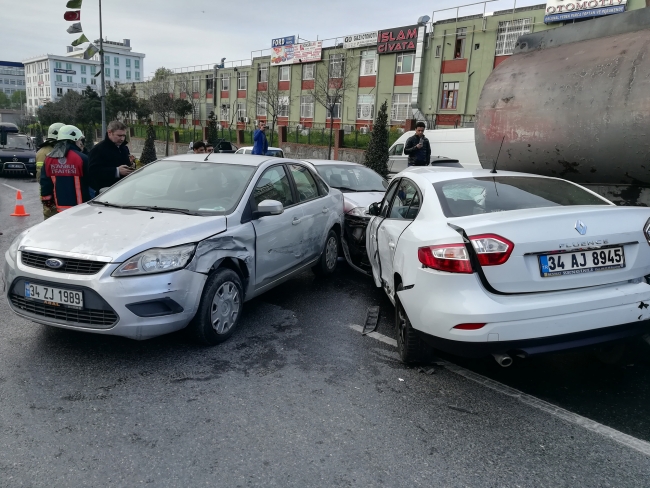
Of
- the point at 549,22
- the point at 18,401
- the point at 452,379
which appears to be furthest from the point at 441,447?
the point at 549,22

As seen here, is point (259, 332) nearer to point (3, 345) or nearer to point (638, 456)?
point (3, 345)

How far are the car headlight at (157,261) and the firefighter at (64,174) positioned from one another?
2780mm

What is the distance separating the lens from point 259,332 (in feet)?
15.3

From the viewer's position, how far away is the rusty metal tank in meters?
4.34

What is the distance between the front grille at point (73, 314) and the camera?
363 cm

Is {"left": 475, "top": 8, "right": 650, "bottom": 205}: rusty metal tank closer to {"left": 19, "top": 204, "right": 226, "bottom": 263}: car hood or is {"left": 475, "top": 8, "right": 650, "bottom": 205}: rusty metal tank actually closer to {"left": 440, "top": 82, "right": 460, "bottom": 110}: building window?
{"left": 19, "top": 204, "right": 226, "bottom": 263}: car hood

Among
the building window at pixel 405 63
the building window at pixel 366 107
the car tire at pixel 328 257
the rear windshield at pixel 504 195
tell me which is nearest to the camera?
the rear windshield at pixel 504 195

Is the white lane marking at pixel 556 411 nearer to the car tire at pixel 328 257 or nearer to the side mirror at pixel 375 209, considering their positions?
the side mirror at pixel 375 209

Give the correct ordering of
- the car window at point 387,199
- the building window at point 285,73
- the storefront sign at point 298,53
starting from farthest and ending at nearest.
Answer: the building window at point 285,73 < the storefront sign at point 298,53 < the car window at point 387,199

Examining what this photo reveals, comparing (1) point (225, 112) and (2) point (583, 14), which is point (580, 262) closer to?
(2) point (583, 14)

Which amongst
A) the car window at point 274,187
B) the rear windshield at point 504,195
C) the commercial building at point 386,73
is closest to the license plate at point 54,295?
the car window at point 274,187

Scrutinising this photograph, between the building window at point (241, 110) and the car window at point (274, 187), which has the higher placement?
the building window at point (241, 110)

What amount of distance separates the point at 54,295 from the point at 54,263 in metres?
0.23

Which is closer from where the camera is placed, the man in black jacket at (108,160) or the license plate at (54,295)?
the license plate at (54,295)
